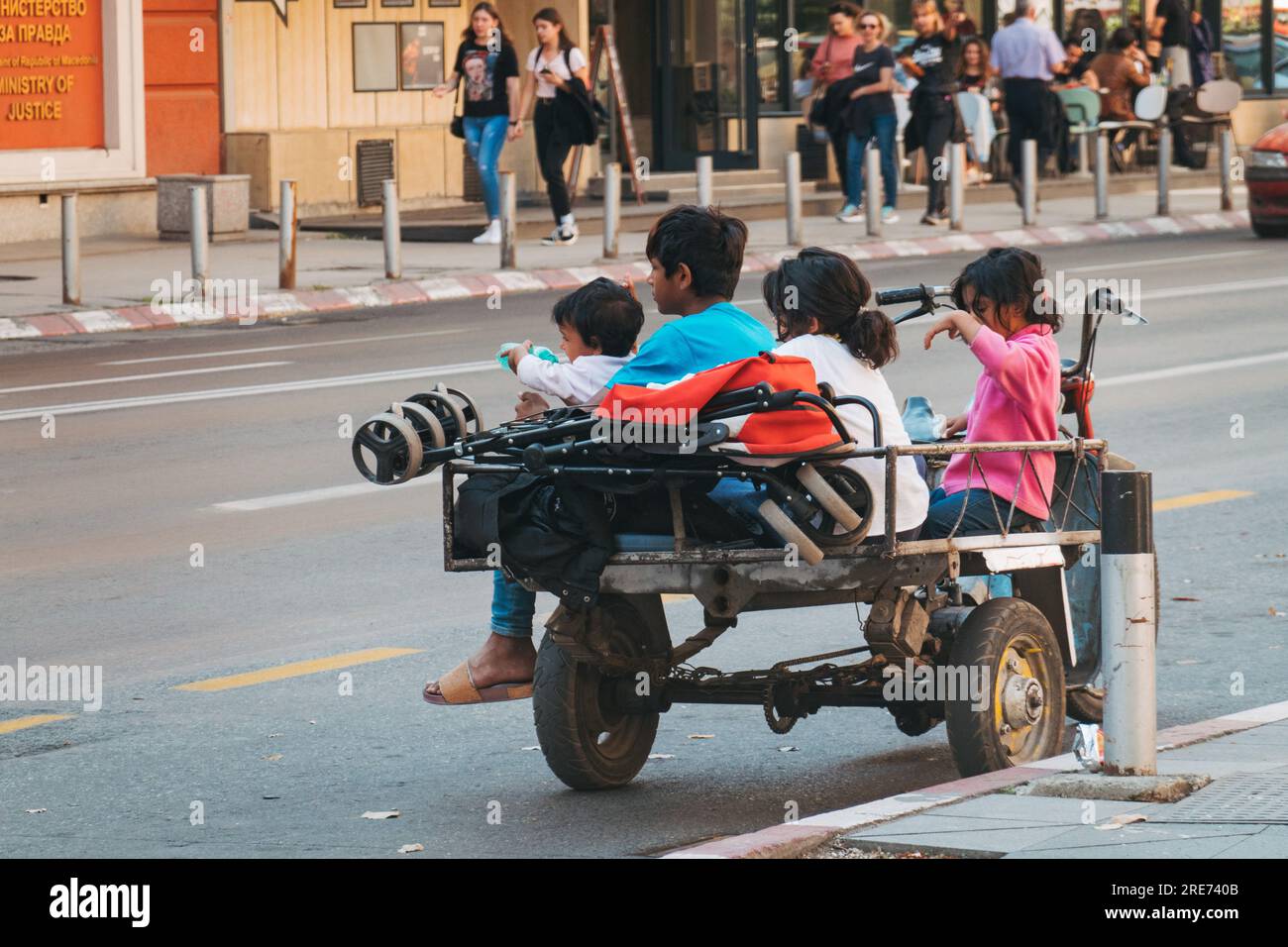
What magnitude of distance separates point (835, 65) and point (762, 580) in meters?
19.5

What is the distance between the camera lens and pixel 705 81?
30859mm

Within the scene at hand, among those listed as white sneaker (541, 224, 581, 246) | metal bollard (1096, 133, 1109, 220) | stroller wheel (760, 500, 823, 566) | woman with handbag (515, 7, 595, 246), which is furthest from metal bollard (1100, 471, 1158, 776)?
metal bollard (1096, 133, 1109, 220)

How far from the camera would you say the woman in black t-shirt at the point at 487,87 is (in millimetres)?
22250

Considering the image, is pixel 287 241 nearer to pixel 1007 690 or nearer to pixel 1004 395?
pixel 1004 395

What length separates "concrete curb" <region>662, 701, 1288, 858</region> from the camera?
5391mm

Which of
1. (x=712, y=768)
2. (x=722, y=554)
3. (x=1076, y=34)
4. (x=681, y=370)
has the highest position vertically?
(x=1076, y=34)

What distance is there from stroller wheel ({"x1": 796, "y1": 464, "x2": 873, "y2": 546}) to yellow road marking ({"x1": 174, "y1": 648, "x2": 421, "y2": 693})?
2.40 meters

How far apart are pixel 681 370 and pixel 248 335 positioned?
11.8 metres

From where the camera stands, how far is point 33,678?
7.69 metres

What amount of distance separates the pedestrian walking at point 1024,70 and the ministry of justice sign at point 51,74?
966cm

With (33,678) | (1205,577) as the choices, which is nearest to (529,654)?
(33,678)

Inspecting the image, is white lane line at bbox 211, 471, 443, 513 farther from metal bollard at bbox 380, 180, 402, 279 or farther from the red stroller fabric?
metal bollard at bbox 380, 180, 402, 279

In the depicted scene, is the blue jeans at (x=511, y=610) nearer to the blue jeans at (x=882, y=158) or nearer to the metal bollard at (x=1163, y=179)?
the blue jeans at (x=882, y=158)
